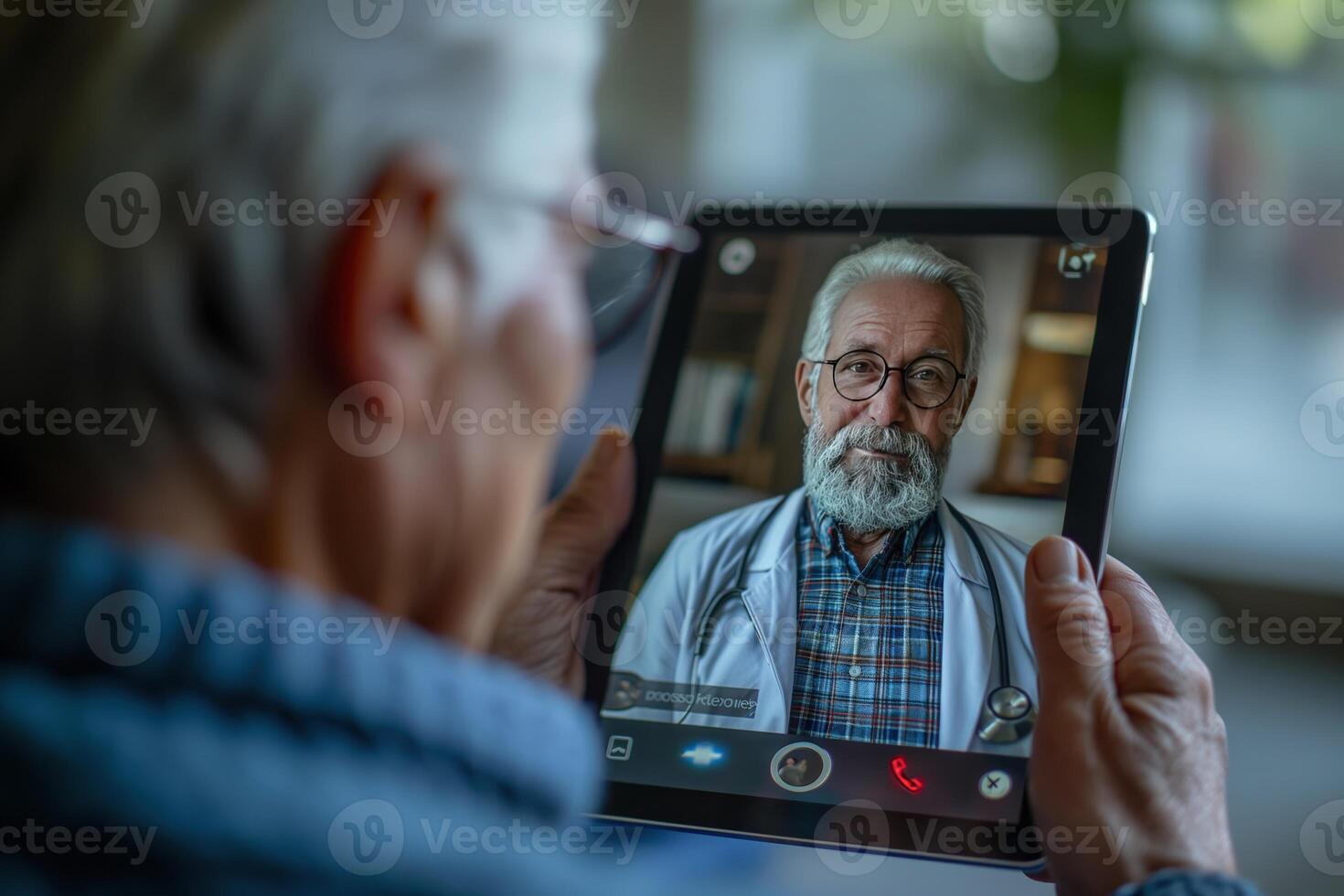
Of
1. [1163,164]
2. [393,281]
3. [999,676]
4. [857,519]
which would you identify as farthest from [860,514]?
[1163,164]

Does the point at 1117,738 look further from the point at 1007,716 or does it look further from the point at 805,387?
the point at 805,387

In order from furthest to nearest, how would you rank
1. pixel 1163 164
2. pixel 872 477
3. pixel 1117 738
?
pixel 1163 164
pixel 872 477
pixel 1117 738

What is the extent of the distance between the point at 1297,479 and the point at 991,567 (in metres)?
1.24

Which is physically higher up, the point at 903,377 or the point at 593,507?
the point at 903,377

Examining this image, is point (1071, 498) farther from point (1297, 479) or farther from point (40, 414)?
point (1297, 479)

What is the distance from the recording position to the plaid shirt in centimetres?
59

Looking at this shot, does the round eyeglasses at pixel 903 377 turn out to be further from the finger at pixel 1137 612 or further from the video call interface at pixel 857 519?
the finger at pixel 1137 612

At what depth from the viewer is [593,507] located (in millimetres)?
715

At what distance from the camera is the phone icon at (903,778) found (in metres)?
0.58

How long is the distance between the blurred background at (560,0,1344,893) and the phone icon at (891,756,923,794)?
1.10 m

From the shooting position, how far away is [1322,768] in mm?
1262

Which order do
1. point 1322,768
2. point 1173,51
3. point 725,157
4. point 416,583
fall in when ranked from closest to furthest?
1. point 416,583
2. point 1322,768
3. point 1173,51
4. point 725,157

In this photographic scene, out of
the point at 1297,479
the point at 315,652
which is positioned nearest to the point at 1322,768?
the point at 1297,479

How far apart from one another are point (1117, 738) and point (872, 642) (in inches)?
5.6
